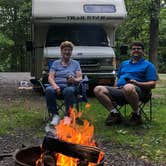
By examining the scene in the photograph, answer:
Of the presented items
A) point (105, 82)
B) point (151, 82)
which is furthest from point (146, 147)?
point (105, 82)

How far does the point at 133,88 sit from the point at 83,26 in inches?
202

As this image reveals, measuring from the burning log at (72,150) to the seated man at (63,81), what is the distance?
2.69 metres

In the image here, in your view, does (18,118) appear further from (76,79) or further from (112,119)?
(112,119)

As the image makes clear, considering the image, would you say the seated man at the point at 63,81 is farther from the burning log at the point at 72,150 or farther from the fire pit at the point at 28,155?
the burning log at the point at 72,150

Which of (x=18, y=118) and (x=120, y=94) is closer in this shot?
(x=120, y=94)

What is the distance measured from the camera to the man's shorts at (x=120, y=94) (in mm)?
6895

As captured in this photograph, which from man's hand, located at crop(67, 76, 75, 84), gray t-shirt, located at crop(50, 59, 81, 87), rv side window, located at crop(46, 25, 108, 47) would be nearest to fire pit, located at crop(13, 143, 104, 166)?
man's hand, located at crop(67, 76, 75, 84)

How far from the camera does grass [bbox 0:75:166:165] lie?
568cm

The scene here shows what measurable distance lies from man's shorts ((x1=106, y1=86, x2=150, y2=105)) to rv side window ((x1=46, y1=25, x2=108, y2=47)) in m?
4.60

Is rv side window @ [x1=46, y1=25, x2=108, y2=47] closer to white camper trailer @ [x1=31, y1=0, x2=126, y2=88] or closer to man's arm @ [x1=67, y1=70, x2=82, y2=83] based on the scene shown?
white camper trailer @ [x1=31, y1=0, x2=126, y2=88]

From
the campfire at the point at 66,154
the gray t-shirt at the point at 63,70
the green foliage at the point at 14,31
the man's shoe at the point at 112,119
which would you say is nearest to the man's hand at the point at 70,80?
the gray t-shirt at the point at 63,70

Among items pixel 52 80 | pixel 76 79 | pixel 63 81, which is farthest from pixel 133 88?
pixel 52 80

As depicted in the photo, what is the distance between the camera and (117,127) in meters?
6.94

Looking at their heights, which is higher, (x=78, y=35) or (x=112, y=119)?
(x=78, y=35)
